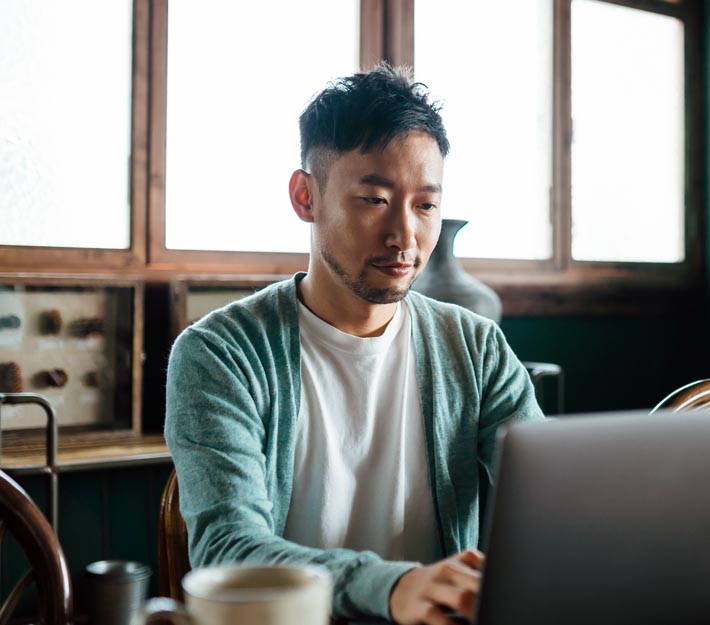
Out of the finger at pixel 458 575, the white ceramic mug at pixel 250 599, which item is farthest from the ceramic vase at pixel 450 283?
the white ceramic mug at pixel 250 599

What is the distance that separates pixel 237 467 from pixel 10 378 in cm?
154

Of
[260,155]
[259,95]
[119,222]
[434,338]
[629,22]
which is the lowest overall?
[434,338]

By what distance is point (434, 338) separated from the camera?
139 cm

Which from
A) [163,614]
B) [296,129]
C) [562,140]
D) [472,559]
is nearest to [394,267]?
[472,559]

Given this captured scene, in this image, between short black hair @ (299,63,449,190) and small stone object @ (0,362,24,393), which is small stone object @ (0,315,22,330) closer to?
small stone object @ (0,362,24,393)

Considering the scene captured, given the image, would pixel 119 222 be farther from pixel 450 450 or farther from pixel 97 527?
pixel 450 450

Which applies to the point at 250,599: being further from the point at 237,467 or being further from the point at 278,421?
the point at 278,421

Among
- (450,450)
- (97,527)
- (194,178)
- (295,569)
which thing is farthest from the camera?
(194,178)

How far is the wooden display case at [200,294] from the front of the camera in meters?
2.62

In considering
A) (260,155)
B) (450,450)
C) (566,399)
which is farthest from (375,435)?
(566,399)

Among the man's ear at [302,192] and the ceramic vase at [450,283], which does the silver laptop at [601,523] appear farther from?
the ceramic vase at [450,283]

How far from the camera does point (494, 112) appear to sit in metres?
3.48

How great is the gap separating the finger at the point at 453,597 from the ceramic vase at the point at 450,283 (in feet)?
6.04

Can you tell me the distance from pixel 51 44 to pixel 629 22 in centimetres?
246
